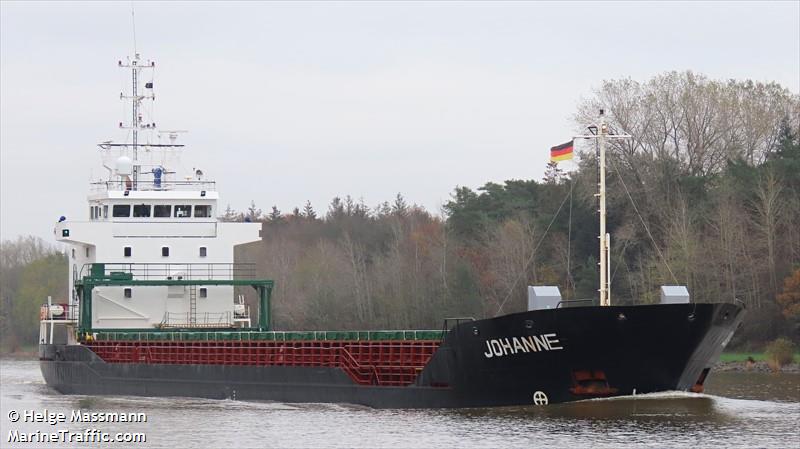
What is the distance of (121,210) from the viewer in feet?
155

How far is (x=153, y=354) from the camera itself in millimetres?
43188

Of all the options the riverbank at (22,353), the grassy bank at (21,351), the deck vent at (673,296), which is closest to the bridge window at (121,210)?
the deck vent at (673,296)

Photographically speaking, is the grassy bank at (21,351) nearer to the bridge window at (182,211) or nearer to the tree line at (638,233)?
the tree line at (638,233)

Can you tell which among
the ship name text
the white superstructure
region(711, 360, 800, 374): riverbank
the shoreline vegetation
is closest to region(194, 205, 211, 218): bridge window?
the white superstructure

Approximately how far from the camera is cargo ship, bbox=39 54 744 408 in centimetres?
3139

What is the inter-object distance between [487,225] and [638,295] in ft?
53.8

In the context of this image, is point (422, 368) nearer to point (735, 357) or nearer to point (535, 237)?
point (735, 357)

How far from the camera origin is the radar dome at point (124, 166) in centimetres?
4878

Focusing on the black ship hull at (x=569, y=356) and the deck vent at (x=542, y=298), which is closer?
the black ship hull at (x=569, y=356)

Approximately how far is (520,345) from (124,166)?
69.2 feet

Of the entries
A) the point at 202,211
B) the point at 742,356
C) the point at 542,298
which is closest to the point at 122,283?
the point at 202,211

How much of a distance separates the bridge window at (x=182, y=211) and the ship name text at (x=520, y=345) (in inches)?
700

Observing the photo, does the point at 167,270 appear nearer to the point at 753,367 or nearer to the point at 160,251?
the point at 160,251

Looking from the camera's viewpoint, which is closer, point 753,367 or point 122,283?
point 122,283
